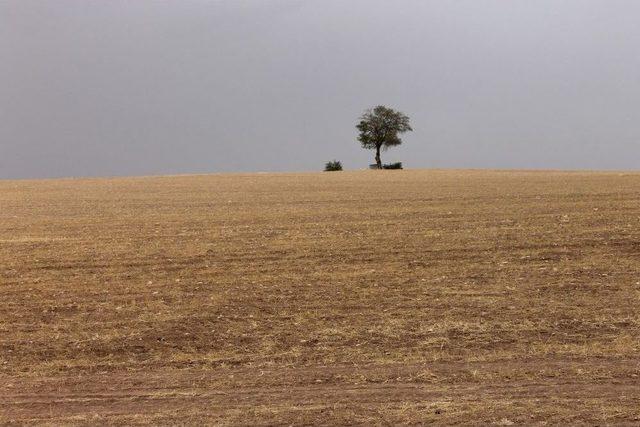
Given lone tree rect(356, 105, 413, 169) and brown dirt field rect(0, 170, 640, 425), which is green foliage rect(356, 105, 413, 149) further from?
brown dirt field rect(0, 170, 640, 425)

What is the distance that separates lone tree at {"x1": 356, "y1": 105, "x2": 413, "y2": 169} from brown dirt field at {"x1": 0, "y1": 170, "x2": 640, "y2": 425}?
82.2 meters

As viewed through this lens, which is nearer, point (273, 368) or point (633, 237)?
point (273, 368)

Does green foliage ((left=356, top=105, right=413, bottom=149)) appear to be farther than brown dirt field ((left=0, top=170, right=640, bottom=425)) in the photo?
Yes

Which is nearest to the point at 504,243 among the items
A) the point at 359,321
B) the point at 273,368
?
the point at 359,321

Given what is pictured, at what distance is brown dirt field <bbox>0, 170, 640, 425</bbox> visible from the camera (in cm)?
775

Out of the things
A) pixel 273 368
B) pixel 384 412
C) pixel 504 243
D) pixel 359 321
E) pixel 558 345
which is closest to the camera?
pixel 384 412

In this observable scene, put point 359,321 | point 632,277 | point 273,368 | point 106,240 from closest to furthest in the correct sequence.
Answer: point 273,368
point 359,321
point 632,277
point 106,240

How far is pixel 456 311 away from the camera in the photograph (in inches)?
450

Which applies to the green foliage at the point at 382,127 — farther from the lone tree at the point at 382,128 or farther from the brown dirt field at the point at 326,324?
the brown dirt field at the point at 326,324

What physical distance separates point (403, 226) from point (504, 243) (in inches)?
167

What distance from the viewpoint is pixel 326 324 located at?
10.9m

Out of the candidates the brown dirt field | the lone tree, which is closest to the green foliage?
the lone tree

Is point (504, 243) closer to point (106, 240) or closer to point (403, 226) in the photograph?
point (403, 226)

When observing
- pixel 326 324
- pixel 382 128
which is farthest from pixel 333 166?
pixel 326 324
